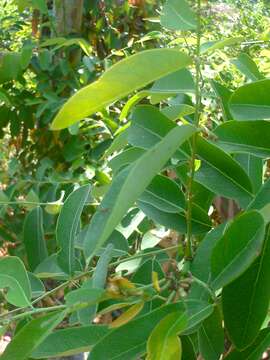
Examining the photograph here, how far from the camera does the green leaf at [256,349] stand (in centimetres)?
49

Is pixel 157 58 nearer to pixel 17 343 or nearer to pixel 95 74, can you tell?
pixel 17 343

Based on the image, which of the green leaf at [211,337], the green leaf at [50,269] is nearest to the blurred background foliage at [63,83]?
the green leaf at [50,269]

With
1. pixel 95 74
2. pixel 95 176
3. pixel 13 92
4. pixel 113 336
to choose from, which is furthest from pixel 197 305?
pixel 13 92

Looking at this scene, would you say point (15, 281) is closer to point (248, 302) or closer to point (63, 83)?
point (248, 302)

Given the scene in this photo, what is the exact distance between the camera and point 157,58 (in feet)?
1.39

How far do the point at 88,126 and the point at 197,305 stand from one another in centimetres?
110

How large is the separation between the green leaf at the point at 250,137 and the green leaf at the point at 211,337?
0.45ft

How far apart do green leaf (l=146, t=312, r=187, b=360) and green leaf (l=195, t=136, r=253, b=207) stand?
0.16 metres

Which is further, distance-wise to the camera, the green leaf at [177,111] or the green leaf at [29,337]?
the green leaf at [177,111]

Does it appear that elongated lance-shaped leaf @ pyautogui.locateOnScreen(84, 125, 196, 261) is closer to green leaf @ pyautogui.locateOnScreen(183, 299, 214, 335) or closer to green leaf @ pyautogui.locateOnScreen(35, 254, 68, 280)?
green leaf @ pyautogui.locateOnScreen(183, 299, 214, 335)

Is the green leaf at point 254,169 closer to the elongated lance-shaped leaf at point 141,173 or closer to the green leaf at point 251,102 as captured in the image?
the green leaf at point 251,102

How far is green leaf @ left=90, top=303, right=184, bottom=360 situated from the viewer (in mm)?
447

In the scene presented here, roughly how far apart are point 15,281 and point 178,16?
279 millimetres

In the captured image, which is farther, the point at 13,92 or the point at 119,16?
the point at 119,16
